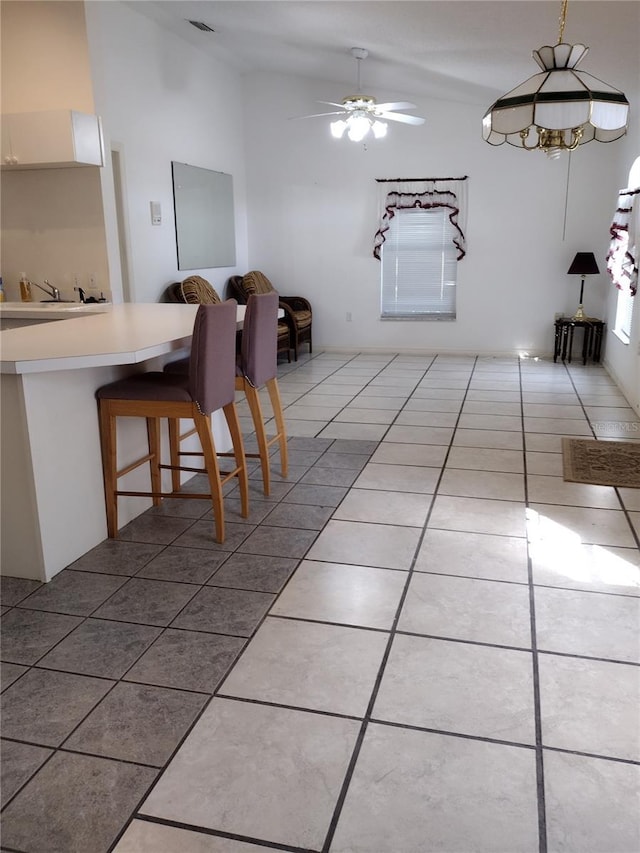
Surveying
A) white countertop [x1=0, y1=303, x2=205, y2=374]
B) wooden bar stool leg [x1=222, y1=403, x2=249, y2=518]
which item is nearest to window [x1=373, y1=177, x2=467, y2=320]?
white countertop [x1=0, y1=303, x2=205, y2=374]

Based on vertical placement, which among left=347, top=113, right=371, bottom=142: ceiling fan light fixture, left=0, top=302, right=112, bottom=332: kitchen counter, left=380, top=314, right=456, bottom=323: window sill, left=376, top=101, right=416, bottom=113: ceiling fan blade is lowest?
left=380, top=314, right=456, bottom=323: window sill

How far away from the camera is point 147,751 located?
5.48ft

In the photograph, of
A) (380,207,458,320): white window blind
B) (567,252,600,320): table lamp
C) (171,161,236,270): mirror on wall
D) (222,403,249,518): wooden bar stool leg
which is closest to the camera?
(222,403,249,518): wooden bar stool leg

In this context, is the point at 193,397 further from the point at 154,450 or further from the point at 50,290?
the point at 50,290

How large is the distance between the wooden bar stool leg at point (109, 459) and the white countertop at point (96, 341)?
310 millimetres

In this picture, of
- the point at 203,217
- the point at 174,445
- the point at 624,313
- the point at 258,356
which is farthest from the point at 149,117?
the point at 624,313

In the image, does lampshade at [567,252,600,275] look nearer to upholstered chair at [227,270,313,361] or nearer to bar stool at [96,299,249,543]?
upholstered chair at [227,270,313,361]

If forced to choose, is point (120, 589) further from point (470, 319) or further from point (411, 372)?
point (470, 319)

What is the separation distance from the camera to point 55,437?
2.54 m

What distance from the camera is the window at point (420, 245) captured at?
7.48 meters

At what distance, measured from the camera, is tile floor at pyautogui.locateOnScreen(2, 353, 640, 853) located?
1.47m

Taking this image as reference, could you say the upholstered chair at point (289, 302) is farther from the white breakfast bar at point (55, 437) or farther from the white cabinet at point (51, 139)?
the white breakfast bar at point (55, 437)

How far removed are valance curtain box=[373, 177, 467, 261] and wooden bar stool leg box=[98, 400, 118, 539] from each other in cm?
556

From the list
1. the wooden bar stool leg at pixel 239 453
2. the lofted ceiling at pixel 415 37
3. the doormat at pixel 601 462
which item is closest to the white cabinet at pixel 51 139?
the lofted ceiling at pixel 415 37
